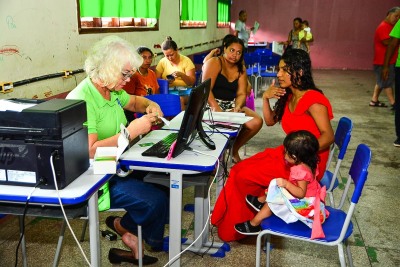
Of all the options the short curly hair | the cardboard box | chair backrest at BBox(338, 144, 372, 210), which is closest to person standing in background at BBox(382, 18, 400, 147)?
chair backrest at BBox(338, 144, 372, 210)

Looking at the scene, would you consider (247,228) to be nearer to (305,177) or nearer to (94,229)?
(305,177)

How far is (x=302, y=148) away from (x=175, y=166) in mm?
682

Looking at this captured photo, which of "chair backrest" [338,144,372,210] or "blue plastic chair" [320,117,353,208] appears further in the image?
"blue plastic chair" [320,117,353,208]

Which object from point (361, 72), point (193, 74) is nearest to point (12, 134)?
point (193, 74)

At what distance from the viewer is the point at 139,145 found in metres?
2.21

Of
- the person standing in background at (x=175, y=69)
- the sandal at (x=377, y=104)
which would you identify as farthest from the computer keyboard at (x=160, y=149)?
the sandal at (x=377, y=104)

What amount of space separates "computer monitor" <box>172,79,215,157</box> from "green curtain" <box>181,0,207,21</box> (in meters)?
5.30

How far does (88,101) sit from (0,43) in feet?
3.05

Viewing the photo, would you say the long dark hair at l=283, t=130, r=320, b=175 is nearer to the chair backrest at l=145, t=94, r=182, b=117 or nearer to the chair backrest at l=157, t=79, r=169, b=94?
the chair backrest at l=145, t=94, r=182, b=117

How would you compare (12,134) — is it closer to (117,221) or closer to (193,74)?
(117,221)

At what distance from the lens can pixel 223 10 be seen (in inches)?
462

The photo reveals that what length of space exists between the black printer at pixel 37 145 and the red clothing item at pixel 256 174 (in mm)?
1245

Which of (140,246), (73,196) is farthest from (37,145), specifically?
(140,246)

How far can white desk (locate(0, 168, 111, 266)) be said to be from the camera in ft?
4.92
